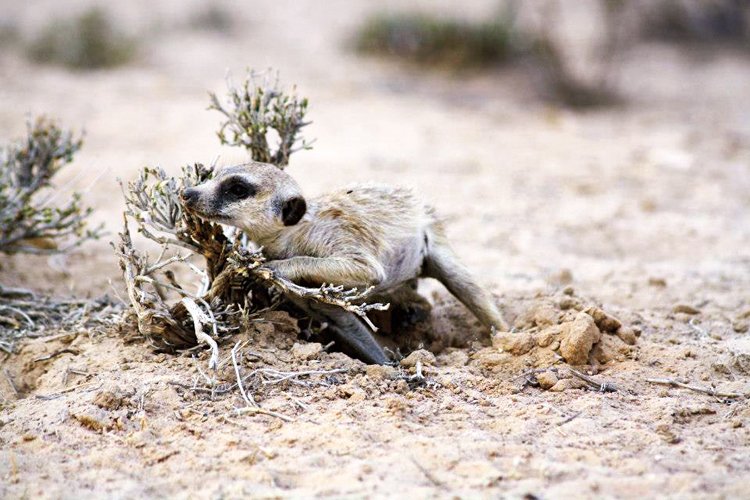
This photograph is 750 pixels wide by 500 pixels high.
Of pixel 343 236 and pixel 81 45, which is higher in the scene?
pixel 81 45

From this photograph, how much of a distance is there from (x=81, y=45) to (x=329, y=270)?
394 inches

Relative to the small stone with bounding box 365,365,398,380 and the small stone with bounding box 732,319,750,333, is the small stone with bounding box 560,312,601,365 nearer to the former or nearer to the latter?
the small stone with bounding box 365,365,398,380

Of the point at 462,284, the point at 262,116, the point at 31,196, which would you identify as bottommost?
the point at 462,284

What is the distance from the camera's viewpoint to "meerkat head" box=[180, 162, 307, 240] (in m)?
4.11

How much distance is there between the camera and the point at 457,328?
16.5 ft

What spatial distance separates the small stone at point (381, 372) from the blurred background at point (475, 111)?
1.52 m

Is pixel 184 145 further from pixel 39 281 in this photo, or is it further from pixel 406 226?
pixel 406 226

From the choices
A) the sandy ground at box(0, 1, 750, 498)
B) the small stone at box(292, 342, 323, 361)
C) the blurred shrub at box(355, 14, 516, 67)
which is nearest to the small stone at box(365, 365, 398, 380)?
the sandy ground at box(0, 1, 750, 498)

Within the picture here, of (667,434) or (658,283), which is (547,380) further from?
(658,283)

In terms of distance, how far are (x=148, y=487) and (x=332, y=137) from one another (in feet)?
24.4

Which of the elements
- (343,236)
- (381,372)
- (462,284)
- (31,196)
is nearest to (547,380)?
(381,372)

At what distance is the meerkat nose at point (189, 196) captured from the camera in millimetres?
3957

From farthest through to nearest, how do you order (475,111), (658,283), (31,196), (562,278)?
1. (475,111)
2. (562,278)
3. (658,283)
4. (31,196)

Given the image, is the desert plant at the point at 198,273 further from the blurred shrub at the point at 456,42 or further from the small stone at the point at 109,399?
the blurred shrub at the point at 456,42
